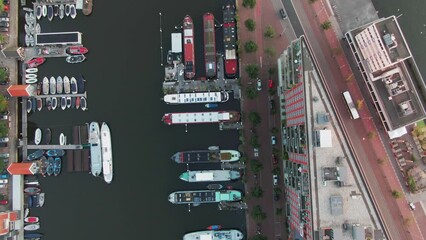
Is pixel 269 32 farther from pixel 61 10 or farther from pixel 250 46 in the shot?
pixel 61 10

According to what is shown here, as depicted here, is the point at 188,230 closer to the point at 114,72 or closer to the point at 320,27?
the point at 114,72

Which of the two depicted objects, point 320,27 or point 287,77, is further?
point 320,27

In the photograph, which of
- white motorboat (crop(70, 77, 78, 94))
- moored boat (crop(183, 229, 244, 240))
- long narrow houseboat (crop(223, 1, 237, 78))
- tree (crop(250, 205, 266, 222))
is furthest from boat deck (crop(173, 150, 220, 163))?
white motorboat (crop(70, 77, 78, 94))

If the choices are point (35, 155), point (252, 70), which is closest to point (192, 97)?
point (252, 70)

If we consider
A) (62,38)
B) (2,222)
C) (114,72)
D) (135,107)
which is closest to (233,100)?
(135,107)

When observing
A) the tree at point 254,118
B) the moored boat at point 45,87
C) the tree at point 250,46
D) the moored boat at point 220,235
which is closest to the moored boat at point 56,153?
the moored boat at point 45,87

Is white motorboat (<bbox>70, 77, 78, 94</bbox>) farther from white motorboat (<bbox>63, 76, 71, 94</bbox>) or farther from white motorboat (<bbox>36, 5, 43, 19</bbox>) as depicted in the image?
white motorboat (<bbox>36, 5, 43, 19</bbox>)
